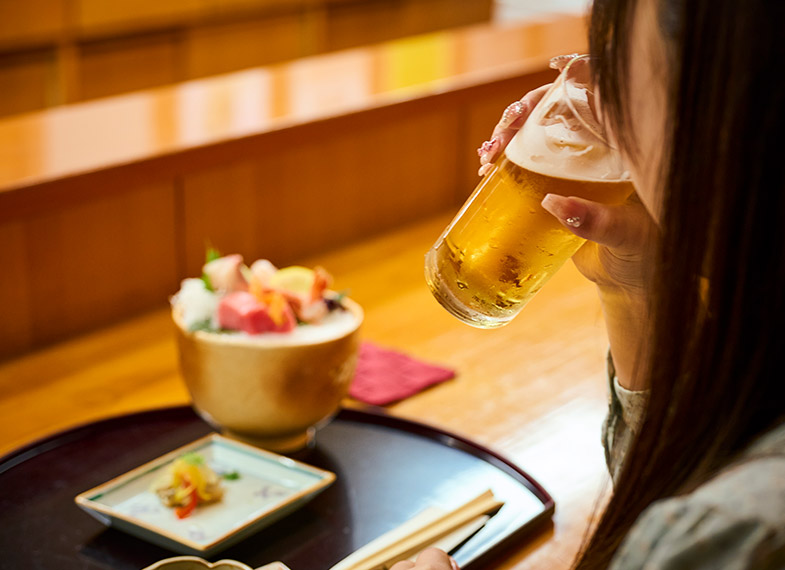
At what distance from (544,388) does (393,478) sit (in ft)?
1.25

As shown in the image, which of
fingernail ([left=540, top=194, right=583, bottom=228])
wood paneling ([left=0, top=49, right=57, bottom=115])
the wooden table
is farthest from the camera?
wood paneling ([left=0, top=49, right=57, bottom=115])

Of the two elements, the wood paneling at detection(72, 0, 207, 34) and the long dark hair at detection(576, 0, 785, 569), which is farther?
the wood paneling at detection(72, 0, 207, 34)

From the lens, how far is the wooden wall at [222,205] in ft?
5.16

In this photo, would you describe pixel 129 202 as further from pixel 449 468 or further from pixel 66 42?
Answer: pixel 66 42

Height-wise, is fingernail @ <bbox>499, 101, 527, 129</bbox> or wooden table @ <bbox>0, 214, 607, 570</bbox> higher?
fingernail @ <bbox>499, 101, 527, 129</bbox>

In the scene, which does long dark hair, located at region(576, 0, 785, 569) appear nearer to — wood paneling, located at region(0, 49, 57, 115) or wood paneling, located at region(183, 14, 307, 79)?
wood paneling, located at region(0, 49, 57, 115)

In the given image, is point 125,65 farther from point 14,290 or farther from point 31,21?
point 14,290

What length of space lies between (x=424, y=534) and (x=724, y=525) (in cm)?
51

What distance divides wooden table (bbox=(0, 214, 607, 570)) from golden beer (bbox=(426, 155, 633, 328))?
318 millimetres

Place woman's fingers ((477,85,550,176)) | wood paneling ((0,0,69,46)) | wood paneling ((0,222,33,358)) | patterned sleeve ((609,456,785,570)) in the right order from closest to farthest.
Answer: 1. patterned sleeve ((609,456,785,570))
2. woman's fingers ((477,85,550,176))
3. wood paneling ((0,222,33,358))
4. wood paneling ((0,0,69,46))

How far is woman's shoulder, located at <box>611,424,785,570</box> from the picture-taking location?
0.60 metres

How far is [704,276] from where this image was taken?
0.68m

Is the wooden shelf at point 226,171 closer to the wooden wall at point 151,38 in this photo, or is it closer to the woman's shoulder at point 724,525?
the woman's shoulder at point 724,525

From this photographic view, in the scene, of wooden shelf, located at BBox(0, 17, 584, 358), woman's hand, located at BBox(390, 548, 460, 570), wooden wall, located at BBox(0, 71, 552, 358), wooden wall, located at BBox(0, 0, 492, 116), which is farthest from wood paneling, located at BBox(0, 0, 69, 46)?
woman's hand, located at BBox(390, 548, 460, 570)
